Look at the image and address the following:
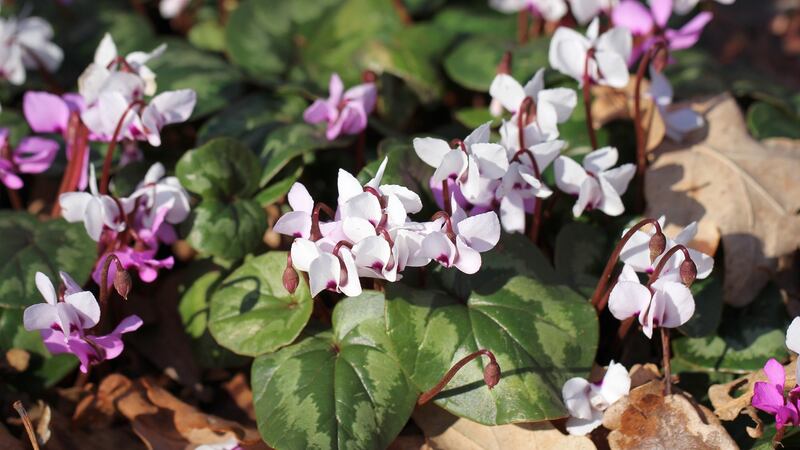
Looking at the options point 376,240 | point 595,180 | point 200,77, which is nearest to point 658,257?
point 595,180

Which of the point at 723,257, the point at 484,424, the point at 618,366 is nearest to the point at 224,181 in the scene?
the point at 484,424

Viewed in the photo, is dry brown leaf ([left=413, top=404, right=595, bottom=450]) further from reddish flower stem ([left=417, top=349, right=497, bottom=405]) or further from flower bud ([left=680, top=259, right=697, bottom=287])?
flower bud ([left=680, top=259, right=697, bottom=287])

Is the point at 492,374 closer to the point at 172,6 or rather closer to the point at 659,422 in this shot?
the point at 659,422

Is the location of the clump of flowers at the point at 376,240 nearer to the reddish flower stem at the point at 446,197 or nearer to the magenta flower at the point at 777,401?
the reddish flower stem at the point at 446,197

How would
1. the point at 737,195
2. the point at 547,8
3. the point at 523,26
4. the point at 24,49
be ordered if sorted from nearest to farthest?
1. the point at 737,195
2. the point at 24,49
3. the point at 547,8
4. the point at 523,26

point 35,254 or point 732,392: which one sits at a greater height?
point 35,254

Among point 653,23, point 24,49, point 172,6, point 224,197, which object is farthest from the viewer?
point 172,6
